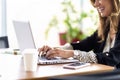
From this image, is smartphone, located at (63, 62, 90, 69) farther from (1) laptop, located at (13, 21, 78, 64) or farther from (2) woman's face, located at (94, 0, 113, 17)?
(2) woman's face, located at (94, 0, 113, 17)

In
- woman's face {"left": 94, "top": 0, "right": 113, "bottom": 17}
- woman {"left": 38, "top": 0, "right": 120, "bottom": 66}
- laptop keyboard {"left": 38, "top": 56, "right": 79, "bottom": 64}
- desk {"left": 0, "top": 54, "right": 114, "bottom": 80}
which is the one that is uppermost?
woman's face {"left": 94, "top": 0, "right": 113, "bottom": 17}

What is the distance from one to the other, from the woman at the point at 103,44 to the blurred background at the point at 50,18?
1.88m

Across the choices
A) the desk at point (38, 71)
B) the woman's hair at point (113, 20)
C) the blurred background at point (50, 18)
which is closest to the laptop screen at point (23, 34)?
the desk at point (38, 71)

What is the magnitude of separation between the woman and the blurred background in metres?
1.88

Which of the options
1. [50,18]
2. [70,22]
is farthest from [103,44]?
[70,22]

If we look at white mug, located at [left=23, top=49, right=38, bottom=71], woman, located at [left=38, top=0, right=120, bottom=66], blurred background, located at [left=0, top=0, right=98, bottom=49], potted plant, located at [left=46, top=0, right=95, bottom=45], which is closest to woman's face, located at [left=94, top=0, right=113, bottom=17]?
woman, located at [left=38, top=0, right=120, bottom=66]

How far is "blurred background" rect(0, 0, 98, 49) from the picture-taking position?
14.0 ft

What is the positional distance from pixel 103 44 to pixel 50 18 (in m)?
2.51

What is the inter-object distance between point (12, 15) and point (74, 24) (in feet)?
3.99

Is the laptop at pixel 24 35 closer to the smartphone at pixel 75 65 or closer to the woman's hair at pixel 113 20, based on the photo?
the smartphone at pixel 75 65

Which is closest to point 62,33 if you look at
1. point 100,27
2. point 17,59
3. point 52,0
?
point 52,0

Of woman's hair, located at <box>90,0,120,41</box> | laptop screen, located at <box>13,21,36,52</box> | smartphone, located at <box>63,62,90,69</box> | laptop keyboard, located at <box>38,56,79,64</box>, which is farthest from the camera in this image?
woman's hair, located at <box>90,0,120,41</box>

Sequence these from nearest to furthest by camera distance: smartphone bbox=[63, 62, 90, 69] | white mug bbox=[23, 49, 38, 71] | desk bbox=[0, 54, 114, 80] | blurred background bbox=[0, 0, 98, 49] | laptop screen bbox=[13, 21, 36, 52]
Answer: desk bbox=[0, 54, 114, 80], white mug bbox=[23, 49, 38, 71], smartphone bbox=[63, 62, 90, 69], laptop screen bbox=[13, 21, 36, 52], blurred background bbox=[0, 0, 98, 49]

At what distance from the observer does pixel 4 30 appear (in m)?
4.29
